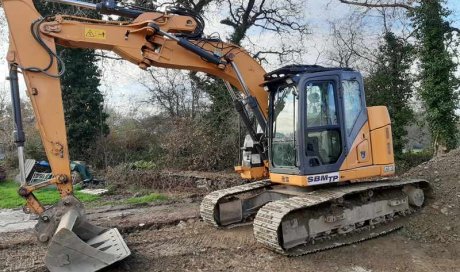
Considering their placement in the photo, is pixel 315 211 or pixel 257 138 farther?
pixel 257 138

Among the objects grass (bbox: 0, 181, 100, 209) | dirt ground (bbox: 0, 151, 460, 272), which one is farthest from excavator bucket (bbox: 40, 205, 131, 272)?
grass (bbox: 0, 181, 100, 209)

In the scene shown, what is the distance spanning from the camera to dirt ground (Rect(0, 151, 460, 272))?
17.8 ft

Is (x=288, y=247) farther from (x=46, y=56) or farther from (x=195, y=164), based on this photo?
(x=195, y=164)

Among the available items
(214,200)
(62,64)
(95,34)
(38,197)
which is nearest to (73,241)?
(62,64)

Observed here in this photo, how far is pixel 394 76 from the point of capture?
16.5 metres

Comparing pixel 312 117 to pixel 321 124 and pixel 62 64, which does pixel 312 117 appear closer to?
pixel 321 124

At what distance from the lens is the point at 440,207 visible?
24.3ft

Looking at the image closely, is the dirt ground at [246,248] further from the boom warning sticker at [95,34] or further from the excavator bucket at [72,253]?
the boom warning sticker at [95,34]

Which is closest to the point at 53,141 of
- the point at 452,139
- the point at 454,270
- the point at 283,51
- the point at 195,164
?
the point at 454,270

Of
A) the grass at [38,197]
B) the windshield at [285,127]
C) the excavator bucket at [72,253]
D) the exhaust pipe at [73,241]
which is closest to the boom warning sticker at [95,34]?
the exhaust pipe at [73,241]

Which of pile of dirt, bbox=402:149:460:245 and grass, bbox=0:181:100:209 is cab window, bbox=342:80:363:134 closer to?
pile of dirt, bbox=402:149:460:245

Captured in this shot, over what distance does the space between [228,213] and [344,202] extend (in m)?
1.89

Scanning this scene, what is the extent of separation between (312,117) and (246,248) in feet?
6.78

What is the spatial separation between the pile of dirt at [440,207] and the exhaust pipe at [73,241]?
4.38 m
